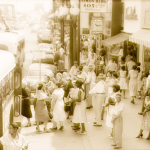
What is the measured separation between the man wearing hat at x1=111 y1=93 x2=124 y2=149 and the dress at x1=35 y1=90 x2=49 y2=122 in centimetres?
276

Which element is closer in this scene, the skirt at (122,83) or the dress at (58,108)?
the dress at (58,108)

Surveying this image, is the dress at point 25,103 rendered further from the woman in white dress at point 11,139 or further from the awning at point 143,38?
the awning at point 143,38

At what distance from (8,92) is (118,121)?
3402mm

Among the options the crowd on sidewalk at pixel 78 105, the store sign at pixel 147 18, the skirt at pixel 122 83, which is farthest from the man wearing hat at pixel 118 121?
the store sign at pixel 147 18

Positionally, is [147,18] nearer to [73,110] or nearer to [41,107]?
[73,110]

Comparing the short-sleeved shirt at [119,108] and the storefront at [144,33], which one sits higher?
the storefront at [144,33]

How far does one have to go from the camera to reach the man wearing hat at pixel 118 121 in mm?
10359

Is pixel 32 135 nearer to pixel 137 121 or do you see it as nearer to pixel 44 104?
pixel 44 104

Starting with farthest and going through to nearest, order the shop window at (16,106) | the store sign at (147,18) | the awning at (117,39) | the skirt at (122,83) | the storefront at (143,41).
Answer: the awning at (117,39) → the store sign at (147,18) → the storefront at (143,41) → the skirt at (122,83) → the shop window at (16,106)

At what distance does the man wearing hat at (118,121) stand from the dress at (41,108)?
2.76 m

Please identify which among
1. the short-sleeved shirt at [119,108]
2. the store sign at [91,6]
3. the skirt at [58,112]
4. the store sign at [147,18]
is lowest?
the skirt at [58,112]

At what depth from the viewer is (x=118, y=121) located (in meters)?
10.6

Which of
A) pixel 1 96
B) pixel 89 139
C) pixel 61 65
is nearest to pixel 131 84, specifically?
pixel 89 139

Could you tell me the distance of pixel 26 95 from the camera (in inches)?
503
